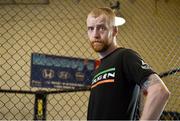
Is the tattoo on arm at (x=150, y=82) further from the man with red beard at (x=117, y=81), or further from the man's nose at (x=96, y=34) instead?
the man's nose at (x=96, y=34)

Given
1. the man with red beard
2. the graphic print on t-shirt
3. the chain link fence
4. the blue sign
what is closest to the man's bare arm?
the man with red beard

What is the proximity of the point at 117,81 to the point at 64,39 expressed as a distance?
3908 mm

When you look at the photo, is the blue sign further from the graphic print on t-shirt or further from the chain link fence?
the graphic print on t-shirt

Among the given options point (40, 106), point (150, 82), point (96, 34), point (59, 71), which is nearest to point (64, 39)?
point (59, 71)

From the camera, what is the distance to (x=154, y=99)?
1.06 meters

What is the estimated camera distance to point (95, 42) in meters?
1.33

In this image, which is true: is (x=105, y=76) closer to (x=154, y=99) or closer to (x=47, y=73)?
(x=154, y=99)

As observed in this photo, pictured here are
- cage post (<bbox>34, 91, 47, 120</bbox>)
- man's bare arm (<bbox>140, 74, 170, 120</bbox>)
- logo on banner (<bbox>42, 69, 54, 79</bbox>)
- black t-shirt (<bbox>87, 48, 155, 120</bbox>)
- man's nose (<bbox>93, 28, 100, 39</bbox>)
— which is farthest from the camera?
logo on banner (<bbox>42, 69, 54, 79</bbox>)

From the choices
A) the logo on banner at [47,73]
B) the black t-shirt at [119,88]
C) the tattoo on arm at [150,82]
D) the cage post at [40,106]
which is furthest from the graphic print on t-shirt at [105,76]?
the logo on banner at [47,73]

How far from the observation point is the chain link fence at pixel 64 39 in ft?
15.5

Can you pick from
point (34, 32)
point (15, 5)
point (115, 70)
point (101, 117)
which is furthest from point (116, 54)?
point (15, 5)

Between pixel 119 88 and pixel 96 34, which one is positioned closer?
pixel 119 88

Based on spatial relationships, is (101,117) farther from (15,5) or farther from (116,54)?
→ (15,5)

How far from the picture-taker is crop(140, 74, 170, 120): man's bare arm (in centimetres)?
105
